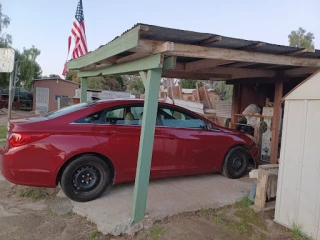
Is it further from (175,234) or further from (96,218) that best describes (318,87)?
(96,218)

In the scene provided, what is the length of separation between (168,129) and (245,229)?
2.01 meters

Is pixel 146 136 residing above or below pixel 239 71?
below

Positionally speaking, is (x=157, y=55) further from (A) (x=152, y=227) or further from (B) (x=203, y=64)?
(A) (x=152, y=227)

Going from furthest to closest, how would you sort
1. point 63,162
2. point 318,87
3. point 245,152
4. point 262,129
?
point 262,129 < point 245,152 < point 63,162 < point 318,87

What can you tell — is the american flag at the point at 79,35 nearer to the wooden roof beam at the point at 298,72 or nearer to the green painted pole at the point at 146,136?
the wooden roof beam at the point at 298,72

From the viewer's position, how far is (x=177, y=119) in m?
5.11

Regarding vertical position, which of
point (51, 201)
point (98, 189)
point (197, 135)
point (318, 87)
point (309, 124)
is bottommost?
point (51, 201)

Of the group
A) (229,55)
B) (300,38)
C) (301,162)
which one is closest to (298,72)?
(229,55)

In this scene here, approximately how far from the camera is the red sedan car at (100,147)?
3.97 metres

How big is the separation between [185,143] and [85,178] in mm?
1826

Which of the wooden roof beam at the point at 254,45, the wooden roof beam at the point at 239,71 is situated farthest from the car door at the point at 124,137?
the wooden roof beam at the point at 254,45

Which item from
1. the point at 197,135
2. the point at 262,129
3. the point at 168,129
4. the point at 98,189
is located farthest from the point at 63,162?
the point at 262,129

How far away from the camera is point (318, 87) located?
10.9 ft

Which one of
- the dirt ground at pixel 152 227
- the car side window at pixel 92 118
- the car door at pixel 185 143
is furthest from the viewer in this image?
the car door at pixel 185 143
